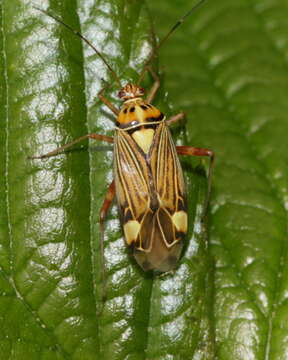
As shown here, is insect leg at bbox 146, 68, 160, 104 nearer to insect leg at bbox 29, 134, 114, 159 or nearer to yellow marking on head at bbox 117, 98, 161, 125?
yellow marking on head at bbox 117, 98, 161, 125

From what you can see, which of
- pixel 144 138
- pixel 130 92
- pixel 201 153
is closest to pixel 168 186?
pixel 201 153

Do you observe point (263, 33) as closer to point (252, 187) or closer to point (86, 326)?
point (252, 187)

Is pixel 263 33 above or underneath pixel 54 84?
above

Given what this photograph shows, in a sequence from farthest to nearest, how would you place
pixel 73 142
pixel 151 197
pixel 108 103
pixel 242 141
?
1. pixel 242 141
2. pixel 108 103
3. pixel 151 197
4. pixel 73 142

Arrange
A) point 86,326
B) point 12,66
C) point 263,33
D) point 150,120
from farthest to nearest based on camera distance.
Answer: point 263,33, point 150,120, point 12,66, point 86,326

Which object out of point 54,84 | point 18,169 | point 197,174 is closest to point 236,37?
point 197,174

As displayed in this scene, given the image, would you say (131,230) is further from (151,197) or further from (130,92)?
(130,92)

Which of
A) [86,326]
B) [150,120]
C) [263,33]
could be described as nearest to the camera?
[86,326]
